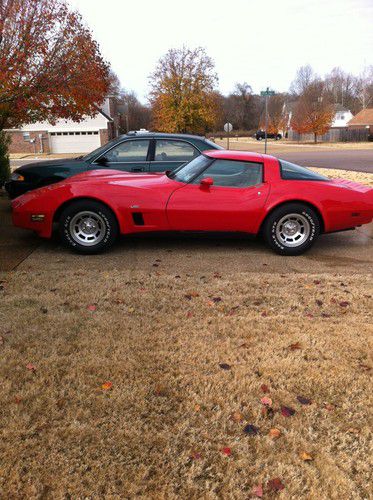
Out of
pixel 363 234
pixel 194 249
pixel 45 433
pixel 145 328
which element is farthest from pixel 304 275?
pixel 45 433

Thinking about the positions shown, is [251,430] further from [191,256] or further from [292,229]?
[292,229]

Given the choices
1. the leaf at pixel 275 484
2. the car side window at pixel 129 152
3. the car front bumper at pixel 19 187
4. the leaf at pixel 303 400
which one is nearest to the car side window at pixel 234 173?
the car side window at pixel 129 152

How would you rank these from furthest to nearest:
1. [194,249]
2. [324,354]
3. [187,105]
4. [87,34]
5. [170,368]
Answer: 1. [187,105]
2. [87,34]
3. [194,249]
4. [324,354]
5. [170,368]

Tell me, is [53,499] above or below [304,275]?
below

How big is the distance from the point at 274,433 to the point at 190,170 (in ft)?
13.4

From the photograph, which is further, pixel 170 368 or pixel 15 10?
pixel 15 10

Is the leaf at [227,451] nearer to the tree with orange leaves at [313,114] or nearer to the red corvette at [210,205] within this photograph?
the red corvette at [210,205]

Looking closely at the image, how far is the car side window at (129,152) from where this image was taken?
25.0 ft

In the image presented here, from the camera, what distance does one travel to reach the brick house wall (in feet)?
140

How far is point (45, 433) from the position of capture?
8.18 ft

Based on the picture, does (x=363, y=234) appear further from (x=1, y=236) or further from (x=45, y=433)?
(x=45, y=433)

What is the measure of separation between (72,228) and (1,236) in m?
1.84

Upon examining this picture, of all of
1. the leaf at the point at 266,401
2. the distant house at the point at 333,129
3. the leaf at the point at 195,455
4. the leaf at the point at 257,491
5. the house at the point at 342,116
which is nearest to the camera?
the leaf at the point at 257,491

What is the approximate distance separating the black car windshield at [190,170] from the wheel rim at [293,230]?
47.3 inches
